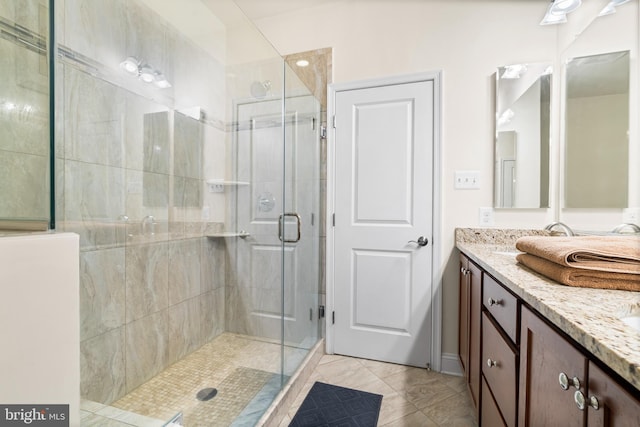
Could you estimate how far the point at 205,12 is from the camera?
1991 millimetres

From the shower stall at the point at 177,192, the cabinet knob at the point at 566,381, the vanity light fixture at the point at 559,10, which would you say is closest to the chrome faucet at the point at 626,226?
the cabinet knob at the point at 566,381

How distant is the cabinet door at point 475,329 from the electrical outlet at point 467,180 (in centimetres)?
64

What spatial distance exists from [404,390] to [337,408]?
46cm

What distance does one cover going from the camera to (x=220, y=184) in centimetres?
211

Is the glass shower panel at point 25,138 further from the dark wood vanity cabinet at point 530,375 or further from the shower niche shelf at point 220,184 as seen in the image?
the shower niche shelf at point 220,184

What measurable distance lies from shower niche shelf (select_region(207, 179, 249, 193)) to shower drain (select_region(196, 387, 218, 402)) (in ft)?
4.19

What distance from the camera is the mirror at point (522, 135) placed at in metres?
1.80

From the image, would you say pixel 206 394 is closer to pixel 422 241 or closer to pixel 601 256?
pixel 422 241

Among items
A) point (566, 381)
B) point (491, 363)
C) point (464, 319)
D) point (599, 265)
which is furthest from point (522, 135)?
point (566, 381)

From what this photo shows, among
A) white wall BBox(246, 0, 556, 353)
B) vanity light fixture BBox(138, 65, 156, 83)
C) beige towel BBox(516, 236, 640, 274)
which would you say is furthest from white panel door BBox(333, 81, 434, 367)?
vanity light fixture BBox(138, 65, 156, 83)

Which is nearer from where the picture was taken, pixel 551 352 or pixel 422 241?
pixel 551 352

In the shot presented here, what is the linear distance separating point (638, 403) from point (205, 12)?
2644 mm

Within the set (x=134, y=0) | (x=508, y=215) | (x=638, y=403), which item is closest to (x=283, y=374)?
(x=638, y=403)

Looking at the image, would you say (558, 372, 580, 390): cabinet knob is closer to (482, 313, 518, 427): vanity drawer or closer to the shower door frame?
(482, 313, 518, 427): vanity drawer
